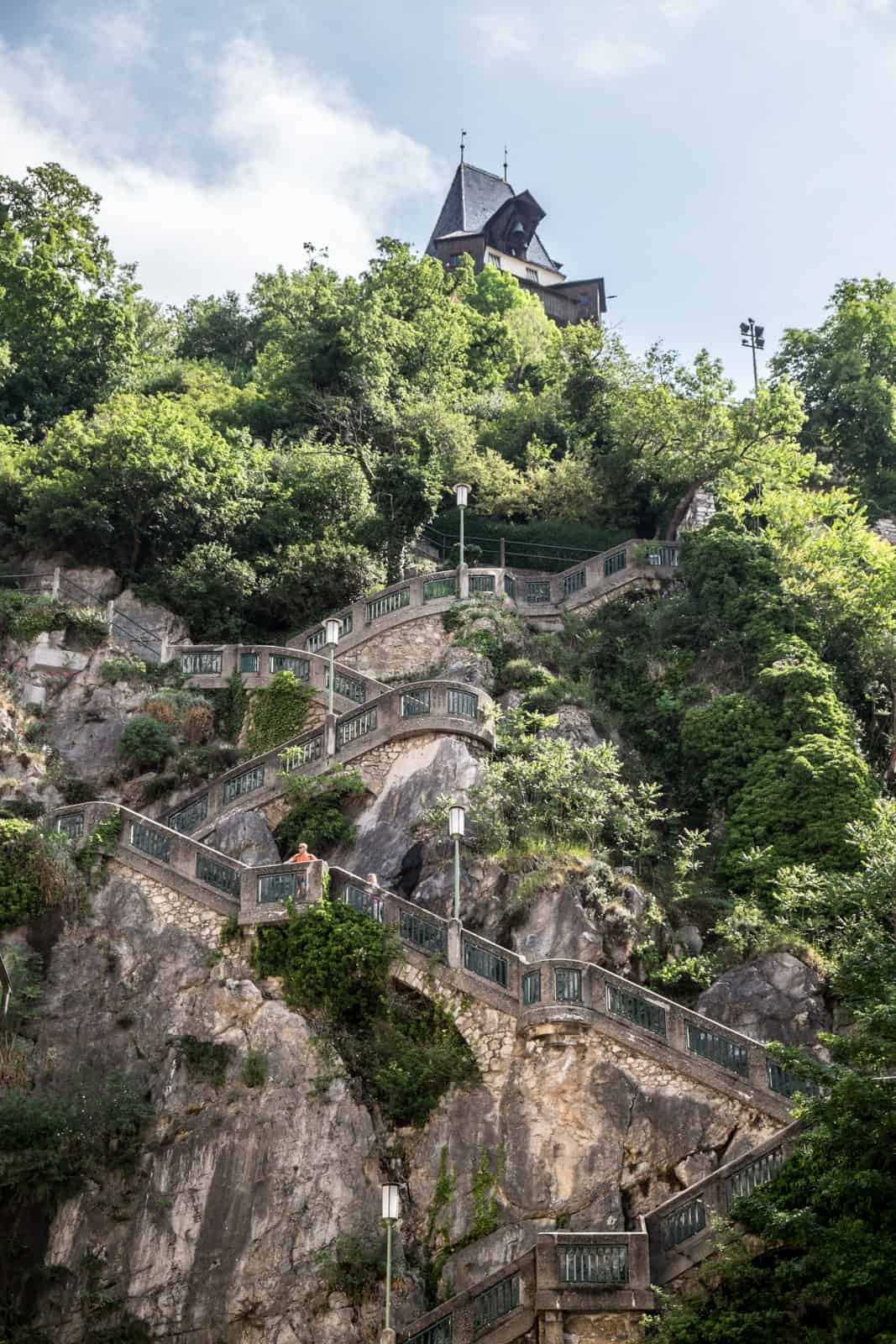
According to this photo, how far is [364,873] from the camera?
28.5m

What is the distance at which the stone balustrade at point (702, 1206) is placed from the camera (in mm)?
20938

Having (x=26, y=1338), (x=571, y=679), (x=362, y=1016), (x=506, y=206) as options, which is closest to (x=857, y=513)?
(x=571, y=679)

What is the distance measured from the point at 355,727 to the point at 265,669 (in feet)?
13.4

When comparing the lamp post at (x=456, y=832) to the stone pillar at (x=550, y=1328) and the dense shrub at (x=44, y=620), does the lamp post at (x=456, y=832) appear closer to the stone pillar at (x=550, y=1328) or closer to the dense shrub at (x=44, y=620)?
the stone pillar at (x=550, y=1328)

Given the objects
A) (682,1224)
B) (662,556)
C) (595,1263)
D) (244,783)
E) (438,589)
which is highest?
(662,556)

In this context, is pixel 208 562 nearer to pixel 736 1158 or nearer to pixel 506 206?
pixel 736 1158

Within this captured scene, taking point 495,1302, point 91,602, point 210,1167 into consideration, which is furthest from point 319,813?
point 495,1302

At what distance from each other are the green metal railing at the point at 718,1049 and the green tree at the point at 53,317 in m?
26.2

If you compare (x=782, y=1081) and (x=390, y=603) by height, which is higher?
(x=390, y=603)

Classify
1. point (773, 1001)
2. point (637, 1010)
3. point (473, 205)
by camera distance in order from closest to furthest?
point (637, 1010)
point (773, 1001)
point (473, 205)

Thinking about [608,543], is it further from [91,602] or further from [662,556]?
[91,602]

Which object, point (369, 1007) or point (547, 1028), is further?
point (369, 1007)

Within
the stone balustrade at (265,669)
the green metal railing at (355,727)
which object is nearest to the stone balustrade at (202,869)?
the green metal railing at (355,727)

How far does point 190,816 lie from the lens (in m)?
30.7
